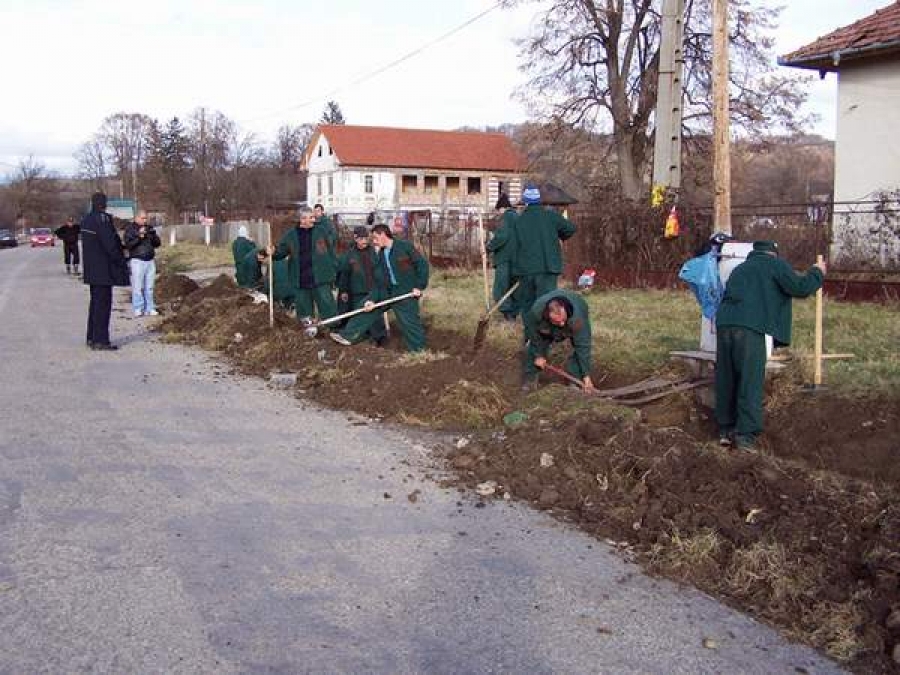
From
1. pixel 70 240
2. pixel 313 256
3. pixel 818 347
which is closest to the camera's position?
pixel 818 347

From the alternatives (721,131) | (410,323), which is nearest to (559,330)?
(410,323)

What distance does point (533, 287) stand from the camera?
11078 mm

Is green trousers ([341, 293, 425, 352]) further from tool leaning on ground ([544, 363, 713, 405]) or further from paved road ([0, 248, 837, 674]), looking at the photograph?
paved road ([0, 248, 837, 674])

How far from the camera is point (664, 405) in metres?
8.05

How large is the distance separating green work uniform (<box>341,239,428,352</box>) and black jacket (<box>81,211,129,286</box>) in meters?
3.28

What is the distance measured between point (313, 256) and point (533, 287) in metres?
3.12

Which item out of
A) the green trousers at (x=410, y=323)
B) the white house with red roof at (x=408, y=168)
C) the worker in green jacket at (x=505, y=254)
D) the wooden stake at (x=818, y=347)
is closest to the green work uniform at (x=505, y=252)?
the worker in green jacket at (x=505, y=254)

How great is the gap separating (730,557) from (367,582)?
1.83 metres

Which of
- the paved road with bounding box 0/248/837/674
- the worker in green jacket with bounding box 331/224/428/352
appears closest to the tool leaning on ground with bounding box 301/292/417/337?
the worker in green jacket with bounding box 331/224/428/352

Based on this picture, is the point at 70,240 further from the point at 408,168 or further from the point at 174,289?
the point at 408,168

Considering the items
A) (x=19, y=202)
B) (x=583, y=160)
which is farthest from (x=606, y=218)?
(x=19, y=202)

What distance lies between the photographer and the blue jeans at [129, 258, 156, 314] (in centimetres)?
1603

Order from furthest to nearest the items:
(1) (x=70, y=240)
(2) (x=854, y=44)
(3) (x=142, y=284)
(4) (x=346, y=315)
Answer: (1) (x=70, y=240)
(2) (x=854, y=44)
(3) (x=142, y=284)
(4) (x=346, y=315)

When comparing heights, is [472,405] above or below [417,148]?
below
